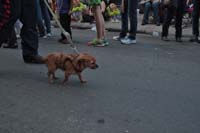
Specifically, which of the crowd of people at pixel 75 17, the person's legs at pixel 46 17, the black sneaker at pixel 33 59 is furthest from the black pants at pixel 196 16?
the black sneaker at pixel 33 59

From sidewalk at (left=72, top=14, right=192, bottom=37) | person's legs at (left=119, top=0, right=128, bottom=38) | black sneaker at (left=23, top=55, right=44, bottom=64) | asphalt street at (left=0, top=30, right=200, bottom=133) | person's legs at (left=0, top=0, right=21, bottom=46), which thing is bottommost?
asphalt street at (left=0, top=30, right=200, bottom=133)

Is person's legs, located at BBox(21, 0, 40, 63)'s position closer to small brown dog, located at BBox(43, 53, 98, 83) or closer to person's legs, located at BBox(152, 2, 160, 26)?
small brown dog, located at BBox(43, 53, 98, 83)

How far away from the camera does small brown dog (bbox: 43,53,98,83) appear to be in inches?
249

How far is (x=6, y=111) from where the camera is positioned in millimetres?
5301

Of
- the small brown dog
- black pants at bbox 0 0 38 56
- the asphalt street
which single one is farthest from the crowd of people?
the small brown dog

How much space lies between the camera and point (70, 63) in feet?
20.9

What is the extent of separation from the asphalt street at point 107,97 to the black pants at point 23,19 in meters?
0.30

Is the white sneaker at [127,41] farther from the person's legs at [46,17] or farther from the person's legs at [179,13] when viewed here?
the person's legs at [46,17]

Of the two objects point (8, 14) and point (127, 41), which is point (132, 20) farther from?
point (8, 14)

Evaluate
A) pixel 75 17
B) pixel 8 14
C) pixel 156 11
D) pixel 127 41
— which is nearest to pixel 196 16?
pixel 127 41

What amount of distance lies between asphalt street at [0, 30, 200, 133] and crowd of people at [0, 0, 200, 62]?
43cm

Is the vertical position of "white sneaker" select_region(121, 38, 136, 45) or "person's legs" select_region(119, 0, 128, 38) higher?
"person's legs" select_region(119, 0, 128, 38)

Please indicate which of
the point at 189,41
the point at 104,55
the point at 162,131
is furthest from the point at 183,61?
the point at 162,131

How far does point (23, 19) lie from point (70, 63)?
126cm
